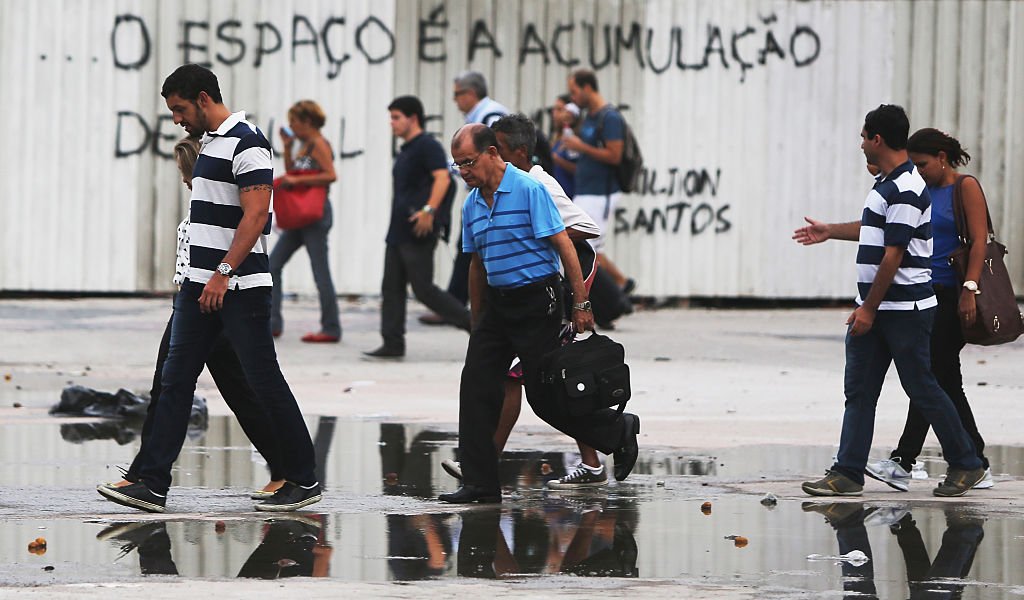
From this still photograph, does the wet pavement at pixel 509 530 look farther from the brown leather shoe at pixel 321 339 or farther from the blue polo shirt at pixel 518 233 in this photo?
the brown leather shoe at pixel 321 339

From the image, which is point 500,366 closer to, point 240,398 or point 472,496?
point 472,496

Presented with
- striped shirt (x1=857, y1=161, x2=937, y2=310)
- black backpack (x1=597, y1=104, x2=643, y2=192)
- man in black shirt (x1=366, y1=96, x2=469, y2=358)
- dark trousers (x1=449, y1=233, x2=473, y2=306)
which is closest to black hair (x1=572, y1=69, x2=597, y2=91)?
black backpack (x1=597, y1=104, x2=643, y2=192)

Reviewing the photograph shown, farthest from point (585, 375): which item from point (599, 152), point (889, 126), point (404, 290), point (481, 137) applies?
point (599, 152)

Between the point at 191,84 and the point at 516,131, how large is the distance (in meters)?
1.53

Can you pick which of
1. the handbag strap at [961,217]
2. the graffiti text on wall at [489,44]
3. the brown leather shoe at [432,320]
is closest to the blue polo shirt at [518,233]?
the handbag strap at [961,217]

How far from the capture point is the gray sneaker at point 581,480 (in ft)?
25.4

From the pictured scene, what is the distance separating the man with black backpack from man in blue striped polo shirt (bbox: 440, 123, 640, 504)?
21.7 feet

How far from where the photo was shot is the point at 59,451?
334 inches

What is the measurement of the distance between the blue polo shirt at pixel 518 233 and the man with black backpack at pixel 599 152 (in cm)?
667

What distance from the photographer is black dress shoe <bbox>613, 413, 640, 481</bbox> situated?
7523mm

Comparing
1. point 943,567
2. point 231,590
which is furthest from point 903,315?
point 231,590

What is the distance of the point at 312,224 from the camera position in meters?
13.4

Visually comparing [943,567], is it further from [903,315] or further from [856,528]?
[903,315]

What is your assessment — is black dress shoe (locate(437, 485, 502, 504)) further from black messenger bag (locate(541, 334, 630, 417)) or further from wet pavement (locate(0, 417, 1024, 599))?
black messenger bag (locate(541, 334, 630, 417))
